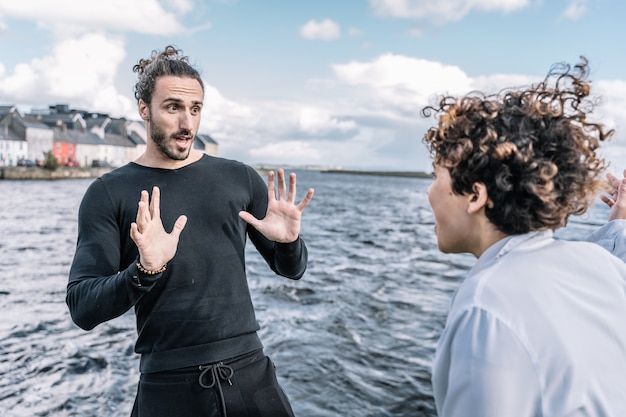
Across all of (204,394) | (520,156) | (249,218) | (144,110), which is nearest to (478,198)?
(520,156)

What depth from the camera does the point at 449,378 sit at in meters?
1.83

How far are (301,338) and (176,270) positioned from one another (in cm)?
934

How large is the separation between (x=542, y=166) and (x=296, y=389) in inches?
330

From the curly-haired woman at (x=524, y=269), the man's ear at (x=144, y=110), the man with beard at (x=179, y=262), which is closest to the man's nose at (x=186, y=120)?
the man with beard at (x=179, y=262)

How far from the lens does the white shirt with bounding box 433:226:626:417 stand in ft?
5.69

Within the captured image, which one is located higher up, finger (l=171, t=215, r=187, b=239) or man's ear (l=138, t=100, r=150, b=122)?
man's ear (l=138, t=100, r=150, b=122)

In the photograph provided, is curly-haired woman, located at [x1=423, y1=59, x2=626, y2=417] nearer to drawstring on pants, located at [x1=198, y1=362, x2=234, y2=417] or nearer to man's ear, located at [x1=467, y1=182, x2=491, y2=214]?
man's ear, located at [x1=467, y1=182, x2=491, y2=214]

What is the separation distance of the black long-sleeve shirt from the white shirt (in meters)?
1.82

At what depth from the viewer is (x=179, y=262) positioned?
3441 mm

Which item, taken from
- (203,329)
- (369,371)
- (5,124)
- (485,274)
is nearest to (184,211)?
(203,329)

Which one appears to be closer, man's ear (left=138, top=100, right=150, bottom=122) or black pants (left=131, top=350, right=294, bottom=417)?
black pants (left=131, top=350, right=294, bottom=417)

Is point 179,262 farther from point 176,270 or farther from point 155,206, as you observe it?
point 155,206

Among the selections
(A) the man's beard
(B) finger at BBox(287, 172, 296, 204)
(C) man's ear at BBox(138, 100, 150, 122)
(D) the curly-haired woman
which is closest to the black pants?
(B) finger at BBox(287, 172, 296, 204)

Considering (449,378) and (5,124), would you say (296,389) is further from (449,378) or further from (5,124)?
(5,124)
